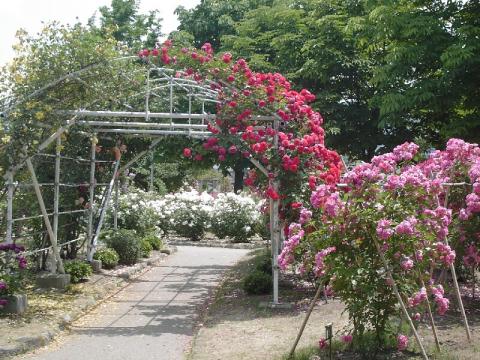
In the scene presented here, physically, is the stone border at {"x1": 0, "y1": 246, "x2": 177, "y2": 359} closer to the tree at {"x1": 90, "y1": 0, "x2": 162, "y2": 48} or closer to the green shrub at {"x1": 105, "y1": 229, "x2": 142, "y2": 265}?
the green shrub at {"x1": 105, "y1": 229, "x2": 142, "y2": 265}

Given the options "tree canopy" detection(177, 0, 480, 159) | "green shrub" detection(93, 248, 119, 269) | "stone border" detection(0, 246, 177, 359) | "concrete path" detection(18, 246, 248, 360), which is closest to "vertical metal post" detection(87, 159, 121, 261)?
"green shrub" detection(93, 248, 119, 269)

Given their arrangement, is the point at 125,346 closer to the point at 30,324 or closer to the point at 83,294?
the point at 30,324

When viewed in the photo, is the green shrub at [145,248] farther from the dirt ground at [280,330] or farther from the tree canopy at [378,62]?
the tree canopy at [378,62]

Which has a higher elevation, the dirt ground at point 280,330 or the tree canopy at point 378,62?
the tree canopy at point 378,62

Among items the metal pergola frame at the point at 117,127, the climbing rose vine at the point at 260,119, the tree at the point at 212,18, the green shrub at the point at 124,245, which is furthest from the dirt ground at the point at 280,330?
the tree at the point at 212,18

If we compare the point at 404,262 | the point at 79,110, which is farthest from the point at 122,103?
the point at 404,262

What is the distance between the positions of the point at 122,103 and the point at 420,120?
22.4 feet

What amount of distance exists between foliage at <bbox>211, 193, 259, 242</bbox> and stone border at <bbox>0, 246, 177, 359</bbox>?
193 inches

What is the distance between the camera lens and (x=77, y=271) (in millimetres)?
10680

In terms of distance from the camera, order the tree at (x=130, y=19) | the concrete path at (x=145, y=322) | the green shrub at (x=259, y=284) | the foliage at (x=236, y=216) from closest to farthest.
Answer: the concrete path at (x=145, y=322) → the green shrub at (x=259, y=284) → the foliage at (x=236, y=216) → the tree at (x=130, y=19)

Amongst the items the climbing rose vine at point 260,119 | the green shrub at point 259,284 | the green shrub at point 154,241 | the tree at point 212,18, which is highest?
the tree at point 212,18

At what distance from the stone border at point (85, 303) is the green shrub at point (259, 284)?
94.9 inches

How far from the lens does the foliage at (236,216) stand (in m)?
20.7

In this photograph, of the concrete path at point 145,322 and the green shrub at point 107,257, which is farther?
the green shrub at point 107,257
